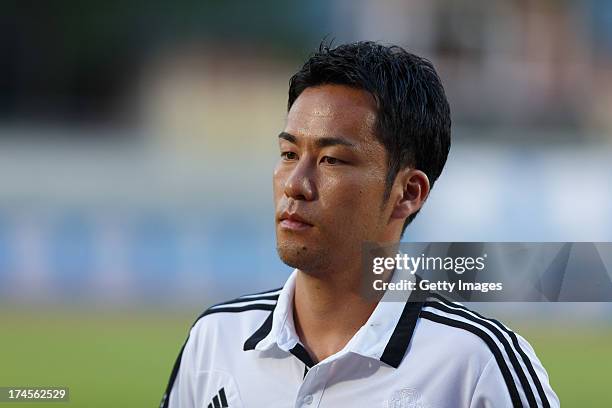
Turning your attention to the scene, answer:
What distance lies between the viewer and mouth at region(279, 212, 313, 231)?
147 centimetres

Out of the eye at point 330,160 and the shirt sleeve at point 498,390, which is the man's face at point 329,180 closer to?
the eye at point 330,160

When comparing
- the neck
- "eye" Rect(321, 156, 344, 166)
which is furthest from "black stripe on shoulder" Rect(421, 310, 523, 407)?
"eye" Rect(321, 156, 344, 166)

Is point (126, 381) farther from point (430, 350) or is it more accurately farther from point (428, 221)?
point (430, 350)

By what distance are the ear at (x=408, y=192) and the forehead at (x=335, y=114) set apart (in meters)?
0.11

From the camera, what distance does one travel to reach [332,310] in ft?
5.07

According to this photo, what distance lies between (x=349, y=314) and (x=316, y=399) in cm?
16

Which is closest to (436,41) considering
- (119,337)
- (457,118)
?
(457,118)

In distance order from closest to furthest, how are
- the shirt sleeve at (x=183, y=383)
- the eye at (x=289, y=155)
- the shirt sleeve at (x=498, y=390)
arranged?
the shirt sleeve at (x=498, y=390) → the eye at (x=289, y=155) → the shirt sleeve at (x=183, y=383)

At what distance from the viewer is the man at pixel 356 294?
145cm

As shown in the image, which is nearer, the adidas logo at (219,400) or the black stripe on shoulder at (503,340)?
the black stripe on shoulder at (503,340)
